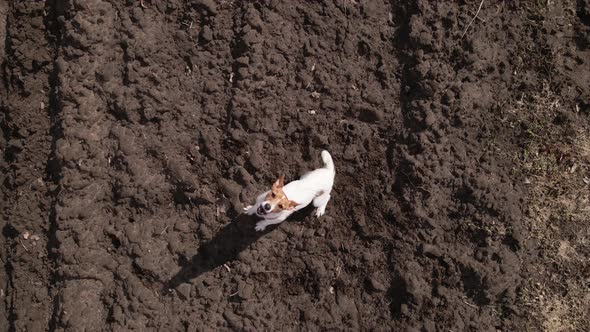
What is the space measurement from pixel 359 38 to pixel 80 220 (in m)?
3.30

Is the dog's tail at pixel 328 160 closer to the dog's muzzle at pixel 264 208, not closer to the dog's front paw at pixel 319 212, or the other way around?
the dog's front paw at pixel 319 212

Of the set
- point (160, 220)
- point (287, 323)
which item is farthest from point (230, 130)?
point (287, 323)

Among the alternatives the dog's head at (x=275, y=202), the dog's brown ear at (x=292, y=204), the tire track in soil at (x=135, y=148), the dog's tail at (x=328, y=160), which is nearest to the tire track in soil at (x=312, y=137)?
the dog's tail at (x=328, y=160)

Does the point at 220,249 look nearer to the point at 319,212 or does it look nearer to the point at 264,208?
the point at 319,212

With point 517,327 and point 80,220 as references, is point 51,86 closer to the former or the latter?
point 80,220

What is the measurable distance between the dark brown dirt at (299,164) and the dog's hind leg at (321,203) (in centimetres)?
13

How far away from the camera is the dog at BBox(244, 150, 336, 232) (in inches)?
144

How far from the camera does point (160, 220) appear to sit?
4609 mm

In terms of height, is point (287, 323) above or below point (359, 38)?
below

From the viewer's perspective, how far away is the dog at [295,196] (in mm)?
3648

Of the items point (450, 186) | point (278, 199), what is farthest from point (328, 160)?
point (450, 186)

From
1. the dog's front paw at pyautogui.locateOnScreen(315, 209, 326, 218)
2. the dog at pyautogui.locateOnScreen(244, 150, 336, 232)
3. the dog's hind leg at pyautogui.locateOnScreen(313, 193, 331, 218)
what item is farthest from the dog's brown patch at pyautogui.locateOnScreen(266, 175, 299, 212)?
the dog's front paw at pyautogui.locateOnScreen(315, 209, 326, 218)

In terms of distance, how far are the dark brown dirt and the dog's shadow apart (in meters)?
0.02

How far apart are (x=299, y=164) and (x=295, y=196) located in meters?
0.76
